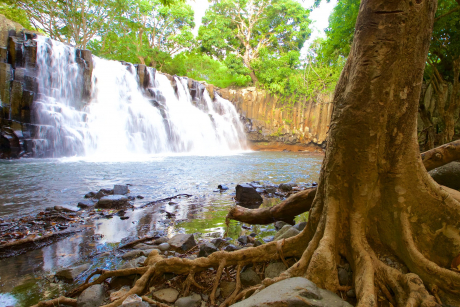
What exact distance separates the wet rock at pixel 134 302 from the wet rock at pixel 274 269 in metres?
1.01

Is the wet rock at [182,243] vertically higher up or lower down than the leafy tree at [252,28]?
lower down

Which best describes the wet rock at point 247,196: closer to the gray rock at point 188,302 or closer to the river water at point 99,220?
the river water at point 99,220

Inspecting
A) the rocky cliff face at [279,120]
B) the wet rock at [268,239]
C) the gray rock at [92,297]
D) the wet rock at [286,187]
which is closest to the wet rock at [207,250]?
the wet rock at [268,239]

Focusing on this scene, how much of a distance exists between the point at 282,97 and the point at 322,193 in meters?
26.7

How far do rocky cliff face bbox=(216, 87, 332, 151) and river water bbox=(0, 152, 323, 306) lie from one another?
1828 centimetres

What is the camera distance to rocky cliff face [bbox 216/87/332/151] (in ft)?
88.7

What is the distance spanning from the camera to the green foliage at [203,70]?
97.0 ft

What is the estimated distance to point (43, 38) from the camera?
51.0ft

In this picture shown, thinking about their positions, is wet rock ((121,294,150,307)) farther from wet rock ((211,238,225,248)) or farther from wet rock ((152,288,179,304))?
wet rock ((211,238,225,248))

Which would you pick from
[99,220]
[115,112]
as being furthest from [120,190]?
[115,112]

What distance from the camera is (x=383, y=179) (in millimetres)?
2109

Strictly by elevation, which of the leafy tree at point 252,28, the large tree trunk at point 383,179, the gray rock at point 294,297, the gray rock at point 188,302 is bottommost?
the gray rock at point 188,302

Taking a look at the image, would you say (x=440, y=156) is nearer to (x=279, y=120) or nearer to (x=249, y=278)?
(x=249, y=278)

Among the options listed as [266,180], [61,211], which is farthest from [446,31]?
[61,211]
